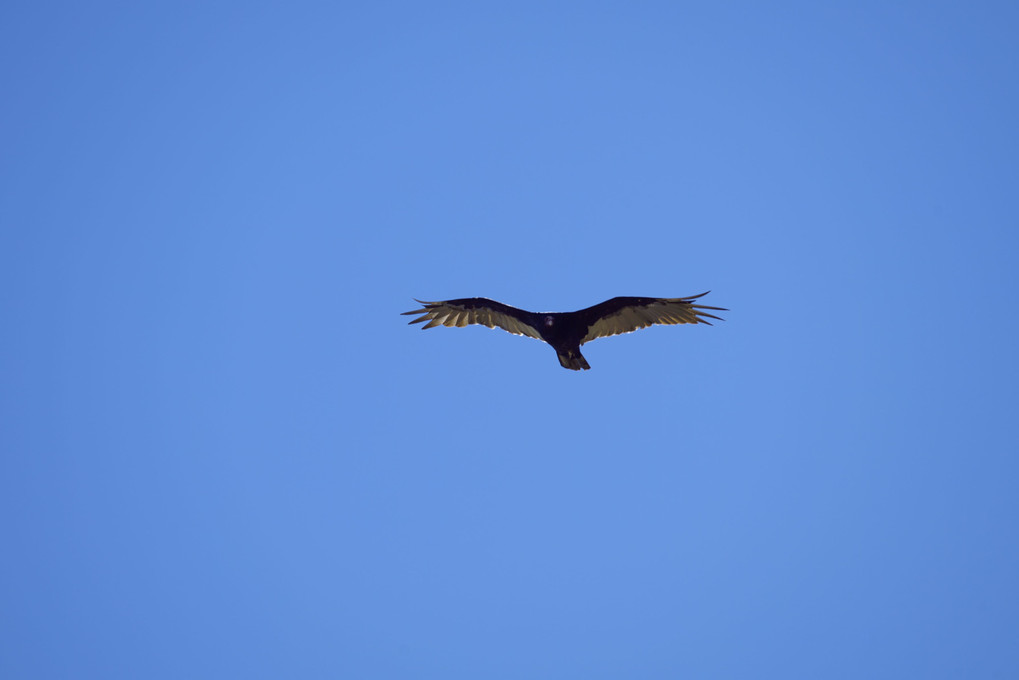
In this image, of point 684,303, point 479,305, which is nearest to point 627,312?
point 684,303

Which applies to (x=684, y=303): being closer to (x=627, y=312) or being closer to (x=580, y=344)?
(x=627, y=312)

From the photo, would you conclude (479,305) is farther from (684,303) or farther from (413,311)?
(684,303)

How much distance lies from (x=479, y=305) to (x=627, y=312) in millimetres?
3082

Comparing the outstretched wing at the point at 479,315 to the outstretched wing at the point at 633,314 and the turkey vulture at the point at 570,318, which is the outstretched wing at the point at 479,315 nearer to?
the turkey vulture at the point at 570,318

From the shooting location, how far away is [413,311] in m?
15.7

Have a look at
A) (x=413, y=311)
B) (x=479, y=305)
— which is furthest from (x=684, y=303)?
(x=413, y=311)

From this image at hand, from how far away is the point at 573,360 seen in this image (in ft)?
51.4

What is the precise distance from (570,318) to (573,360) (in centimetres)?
88

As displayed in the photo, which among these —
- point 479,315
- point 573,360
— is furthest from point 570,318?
point 479,315

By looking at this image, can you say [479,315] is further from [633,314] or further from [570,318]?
[633,314]

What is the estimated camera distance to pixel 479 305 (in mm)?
15977

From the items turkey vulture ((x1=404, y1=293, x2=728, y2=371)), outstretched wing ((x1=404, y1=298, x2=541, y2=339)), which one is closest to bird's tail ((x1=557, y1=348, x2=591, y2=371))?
turkey vulture ((x1=404, y1=293, x2=728, y2=371))

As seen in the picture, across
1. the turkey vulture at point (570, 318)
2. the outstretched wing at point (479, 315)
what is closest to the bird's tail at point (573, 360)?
the turkey vulture at point (570, 318)

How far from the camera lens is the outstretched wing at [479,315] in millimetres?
15820
